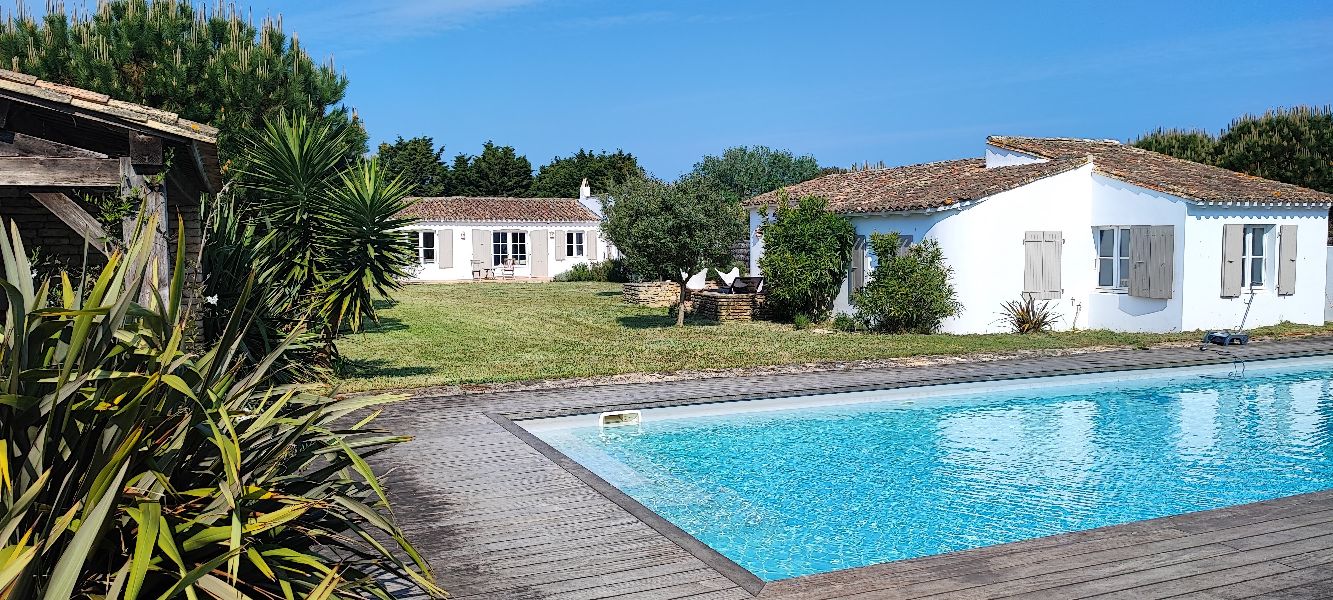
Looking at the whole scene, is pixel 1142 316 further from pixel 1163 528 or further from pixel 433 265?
pixel 433 265

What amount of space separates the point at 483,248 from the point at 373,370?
26.2 metres

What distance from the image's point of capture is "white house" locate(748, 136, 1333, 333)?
60.4 ft

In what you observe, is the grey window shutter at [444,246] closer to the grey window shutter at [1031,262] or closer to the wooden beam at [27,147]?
the grey window shutter at [1031,262]

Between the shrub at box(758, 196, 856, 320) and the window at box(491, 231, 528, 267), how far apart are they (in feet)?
68.2

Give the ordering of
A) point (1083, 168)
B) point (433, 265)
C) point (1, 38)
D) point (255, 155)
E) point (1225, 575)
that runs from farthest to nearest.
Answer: point (433, 265), point (1083, 168), point (1, 38), point (255, 155), point (1225, 575)

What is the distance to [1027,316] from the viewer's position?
62.8ft

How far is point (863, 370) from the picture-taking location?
556 inches

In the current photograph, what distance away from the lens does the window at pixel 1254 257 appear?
19172mm

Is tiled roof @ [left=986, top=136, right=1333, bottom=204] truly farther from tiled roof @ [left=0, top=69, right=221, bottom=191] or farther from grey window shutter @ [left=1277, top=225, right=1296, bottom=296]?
tiled roof @ [left=0, top=69, right=221, bottom=191]

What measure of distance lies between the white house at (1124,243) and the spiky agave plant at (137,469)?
16460 mm

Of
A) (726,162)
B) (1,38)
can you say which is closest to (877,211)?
(1,38)

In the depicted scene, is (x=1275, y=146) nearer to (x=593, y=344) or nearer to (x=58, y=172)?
(x=593, y=344)

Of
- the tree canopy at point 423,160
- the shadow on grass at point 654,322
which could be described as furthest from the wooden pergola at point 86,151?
the tree canopy at point 423,160

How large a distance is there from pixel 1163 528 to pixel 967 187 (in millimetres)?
13915
